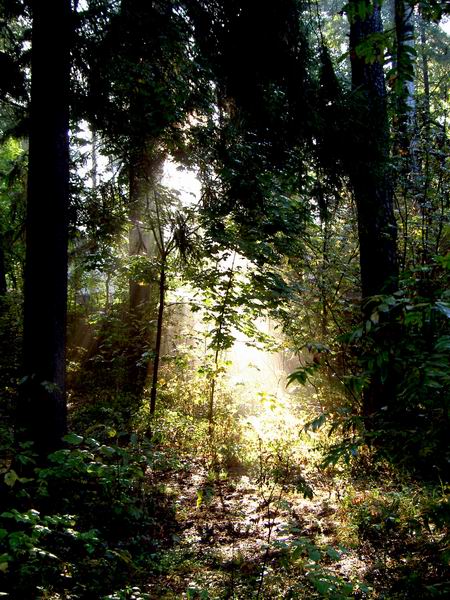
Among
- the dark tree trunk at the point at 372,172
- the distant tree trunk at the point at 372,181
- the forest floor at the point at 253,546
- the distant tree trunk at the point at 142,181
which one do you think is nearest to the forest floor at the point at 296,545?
the forest floor at the point at 253,546

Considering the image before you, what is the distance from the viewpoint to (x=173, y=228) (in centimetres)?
737

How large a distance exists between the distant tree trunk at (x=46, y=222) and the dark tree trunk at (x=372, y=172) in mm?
4025

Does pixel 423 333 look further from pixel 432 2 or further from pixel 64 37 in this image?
pixel 64 37

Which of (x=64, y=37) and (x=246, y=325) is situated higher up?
(x=64, y=37)

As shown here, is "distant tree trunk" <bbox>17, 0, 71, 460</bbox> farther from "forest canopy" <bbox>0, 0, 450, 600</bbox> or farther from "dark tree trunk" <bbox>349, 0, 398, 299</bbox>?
"dark tree trunk" <bbox>349, 0, 398, 299</bbox>

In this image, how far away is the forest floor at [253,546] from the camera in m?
3.43

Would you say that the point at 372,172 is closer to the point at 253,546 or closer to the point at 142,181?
the point at 142,181

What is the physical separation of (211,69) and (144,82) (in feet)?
Answer: 3.13

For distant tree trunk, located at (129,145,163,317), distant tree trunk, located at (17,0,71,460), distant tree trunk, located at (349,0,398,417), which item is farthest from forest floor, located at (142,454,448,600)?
distant tree trunk, located at (129,145,163,317)

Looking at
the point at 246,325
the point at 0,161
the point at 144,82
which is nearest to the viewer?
the point at 144,82

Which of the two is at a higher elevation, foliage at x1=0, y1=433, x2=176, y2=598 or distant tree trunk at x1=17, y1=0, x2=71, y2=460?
distant tree trunk at x1=17, y1=0, x2=71, y2=460

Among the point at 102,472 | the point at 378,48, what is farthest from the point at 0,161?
the point at 378,48

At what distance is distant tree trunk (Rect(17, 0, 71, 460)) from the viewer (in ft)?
16.6

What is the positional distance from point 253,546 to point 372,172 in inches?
205
